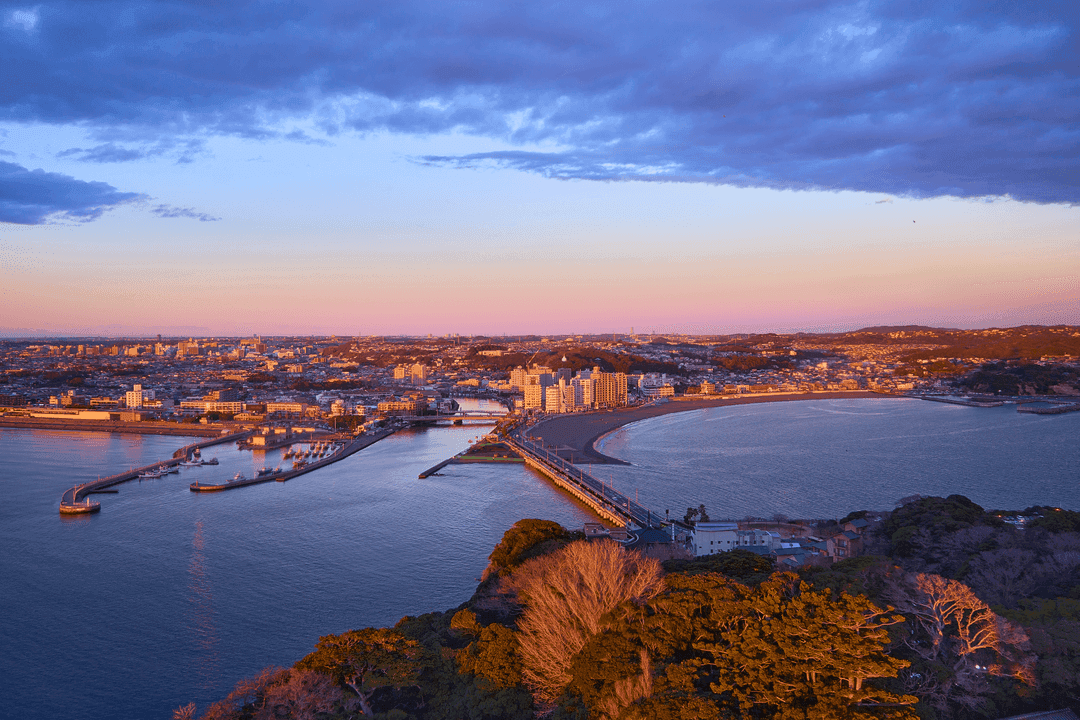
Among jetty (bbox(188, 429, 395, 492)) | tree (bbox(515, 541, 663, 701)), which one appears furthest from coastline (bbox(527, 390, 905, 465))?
tree (bbox(515, 541, 663, 701))

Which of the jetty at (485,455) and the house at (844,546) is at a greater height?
the house at (844,546)

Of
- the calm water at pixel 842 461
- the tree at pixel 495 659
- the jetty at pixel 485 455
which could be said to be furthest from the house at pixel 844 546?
the jetty at pixel 485 455

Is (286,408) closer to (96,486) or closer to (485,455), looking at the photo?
(485,455)

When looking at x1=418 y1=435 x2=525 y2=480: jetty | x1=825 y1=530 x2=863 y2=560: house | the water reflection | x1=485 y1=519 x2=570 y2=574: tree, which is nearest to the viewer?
the water reflection

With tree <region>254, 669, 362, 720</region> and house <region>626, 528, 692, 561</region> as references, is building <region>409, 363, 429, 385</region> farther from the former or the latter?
tree <region>254, 669, 362, 720</region>

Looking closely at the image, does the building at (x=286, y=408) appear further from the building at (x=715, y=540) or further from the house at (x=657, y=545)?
the building at (x=715, y=540)

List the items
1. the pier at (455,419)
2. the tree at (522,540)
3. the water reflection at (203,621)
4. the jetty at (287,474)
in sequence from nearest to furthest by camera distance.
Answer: the water reflection at (203,621), the tree at (522,540), the jetty at (287,474), the pier at (455,419)

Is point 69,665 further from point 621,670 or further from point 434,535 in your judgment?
point 621,670

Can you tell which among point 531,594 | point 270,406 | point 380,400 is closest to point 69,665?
point 531,594
